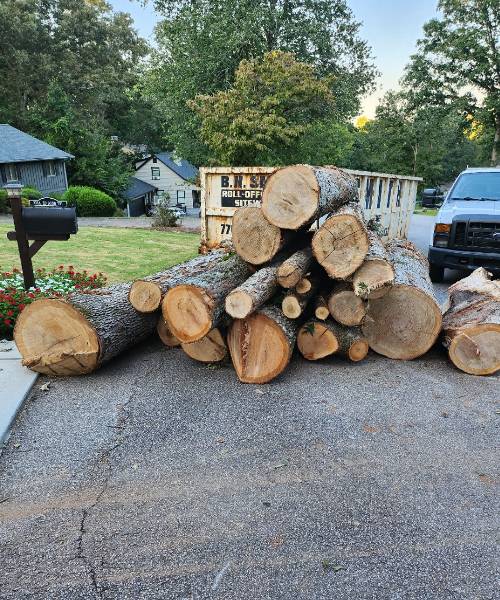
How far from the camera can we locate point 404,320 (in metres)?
4.80

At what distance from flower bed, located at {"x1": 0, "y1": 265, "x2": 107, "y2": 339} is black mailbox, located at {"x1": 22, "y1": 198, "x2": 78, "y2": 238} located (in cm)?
75

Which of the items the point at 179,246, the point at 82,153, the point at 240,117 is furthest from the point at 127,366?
the point at 82,153

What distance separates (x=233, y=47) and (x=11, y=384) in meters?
17.2

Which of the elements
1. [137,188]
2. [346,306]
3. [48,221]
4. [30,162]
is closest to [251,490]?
[346,306]

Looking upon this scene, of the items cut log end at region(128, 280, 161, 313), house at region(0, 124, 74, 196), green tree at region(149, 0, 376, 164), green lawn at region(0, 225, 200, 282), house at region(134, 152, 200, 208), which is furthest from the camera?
house at region(134, 152, 200, 208)

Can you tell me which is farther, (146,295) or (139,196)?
(139,196)

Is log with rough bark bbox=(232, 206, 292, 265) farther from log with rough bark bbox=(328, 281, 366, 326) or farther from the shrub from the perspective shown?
the shrub

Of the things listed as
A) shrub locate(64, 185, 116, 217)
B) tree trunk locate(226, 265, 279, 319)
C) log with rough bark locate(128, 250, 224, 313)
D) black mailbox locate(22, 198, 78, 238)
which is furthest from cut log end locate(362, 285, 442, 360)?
shrub locate(64, 185, 116, 217)

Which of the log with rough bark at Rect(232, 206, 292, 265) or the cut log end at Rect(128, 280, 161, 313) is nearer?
the cut log end at Rect(128, 280, 161, 313)

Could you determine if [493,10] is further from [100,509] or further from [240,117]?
[100,509]

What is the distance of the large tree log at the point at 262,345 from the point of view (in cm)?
420

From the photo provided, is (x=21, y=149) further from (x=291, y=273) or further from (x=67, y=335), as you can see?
(x=291, y=273)

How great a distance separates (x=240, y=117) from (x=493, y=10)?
22.9m

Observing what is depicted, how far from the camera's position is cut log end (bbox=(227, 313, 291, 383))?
420 cm
